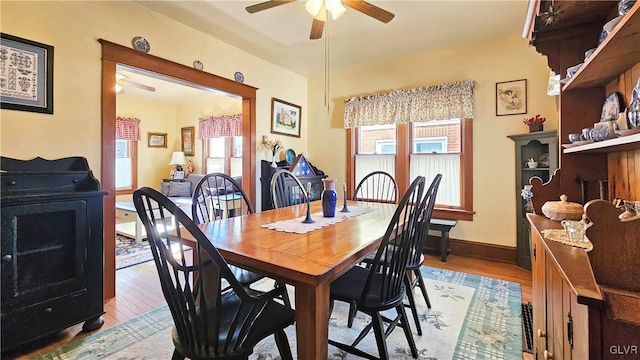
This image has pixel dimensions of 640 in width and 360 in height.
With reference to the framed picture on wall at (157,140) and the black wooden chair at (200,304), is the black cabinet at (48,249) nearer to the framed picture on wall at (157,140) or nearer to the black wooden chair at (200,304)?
the black wooden chair at (200,304)

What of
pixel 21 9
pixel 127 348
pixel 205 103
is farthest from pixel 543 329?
pixel 205 103

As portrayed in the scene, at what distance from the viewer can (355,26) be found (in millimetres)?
2998

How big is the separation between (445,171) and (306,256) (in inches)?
123

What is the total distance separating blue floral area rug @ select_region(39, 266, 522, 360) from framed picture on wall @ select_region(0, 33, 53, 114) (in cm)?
165

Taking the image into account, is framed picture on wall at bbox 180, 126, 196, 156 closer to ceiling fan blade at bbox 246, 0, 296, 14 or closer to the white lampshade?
the white lampshade

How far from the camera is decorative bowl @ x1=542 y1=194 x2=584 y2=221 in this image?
1398mm

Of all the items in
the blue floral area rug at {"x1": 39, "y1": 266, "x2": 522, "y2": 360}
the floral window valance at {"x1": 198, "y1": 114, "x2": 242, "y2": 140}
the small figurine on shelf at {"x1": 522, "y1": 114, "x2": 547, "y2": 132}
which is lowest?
the blue floral area rug at {"x1": 39, "y1": 266, "x2": 522, "y2": 360}

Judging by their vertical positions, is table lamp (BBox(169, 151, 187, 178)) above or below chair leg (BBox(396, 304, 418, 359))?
above

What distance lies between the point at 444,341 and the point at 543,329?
2.37 ft

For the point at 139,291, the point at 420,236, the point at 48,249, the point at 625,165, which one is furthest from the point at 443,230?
the point at 48,249

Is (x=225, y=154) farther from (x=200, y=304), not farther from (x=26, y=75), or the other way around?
(x=200, y=304)

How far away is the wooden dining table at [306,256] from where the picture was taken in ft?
3.49

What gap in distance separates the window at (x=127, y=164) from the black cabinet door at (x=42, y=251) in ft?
14.7

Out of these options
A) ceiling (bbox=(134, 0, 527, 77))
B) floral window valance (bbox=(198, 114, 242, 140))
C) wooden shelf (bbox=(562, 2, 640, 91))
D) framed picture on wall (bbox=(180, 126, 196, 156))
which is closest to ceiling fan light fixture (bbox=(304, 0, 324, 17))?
ceiling (bbox=(134, 0, 527, 77))
